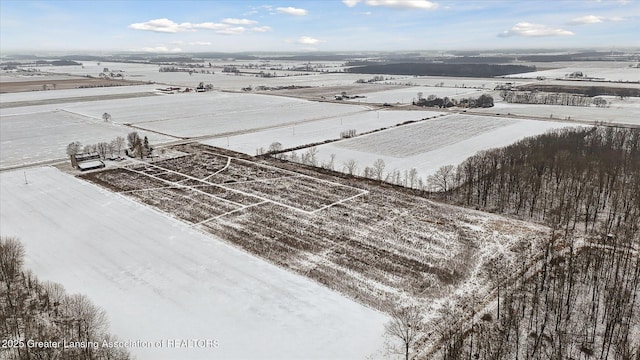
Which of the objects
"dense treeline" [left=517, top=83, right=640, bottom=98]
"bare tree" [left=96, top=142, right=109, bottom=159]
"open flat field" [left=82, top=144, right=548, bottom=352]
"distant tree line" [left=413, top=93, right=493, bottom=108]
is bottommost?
"open flat field" [left=82, top=144, right=548, bottom=352]

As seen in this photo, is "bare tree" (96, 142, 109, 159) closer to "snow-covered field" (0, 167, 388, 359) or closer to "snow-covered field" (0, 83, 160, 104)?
"snow-covered field" (0, 167, 388, 359)

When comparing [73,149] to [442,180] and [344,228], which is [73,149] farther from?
[442,180]

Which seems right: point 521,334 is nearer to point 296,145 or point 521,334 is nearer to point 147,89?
point 296,145

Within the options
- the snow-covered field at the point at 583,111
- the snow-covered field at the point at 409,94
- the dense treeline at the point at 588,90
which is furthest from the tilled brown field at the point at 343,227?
the dense treeline at the point at 588,90

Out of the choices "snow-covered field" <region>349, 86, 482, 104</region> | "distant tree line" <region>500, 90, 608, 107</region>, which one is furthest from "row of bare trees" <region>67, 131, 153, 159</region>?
"distant tree line" <region>500, 90, 608, 107</region>

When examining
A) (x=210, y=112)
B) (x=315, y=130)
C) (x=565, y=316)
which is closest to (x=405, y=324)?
(x=565, y=316)

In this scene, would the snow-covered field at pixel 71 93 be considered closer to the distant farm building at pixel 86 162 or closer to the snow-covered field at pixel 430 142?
the distant farm building at pixel 86 162
